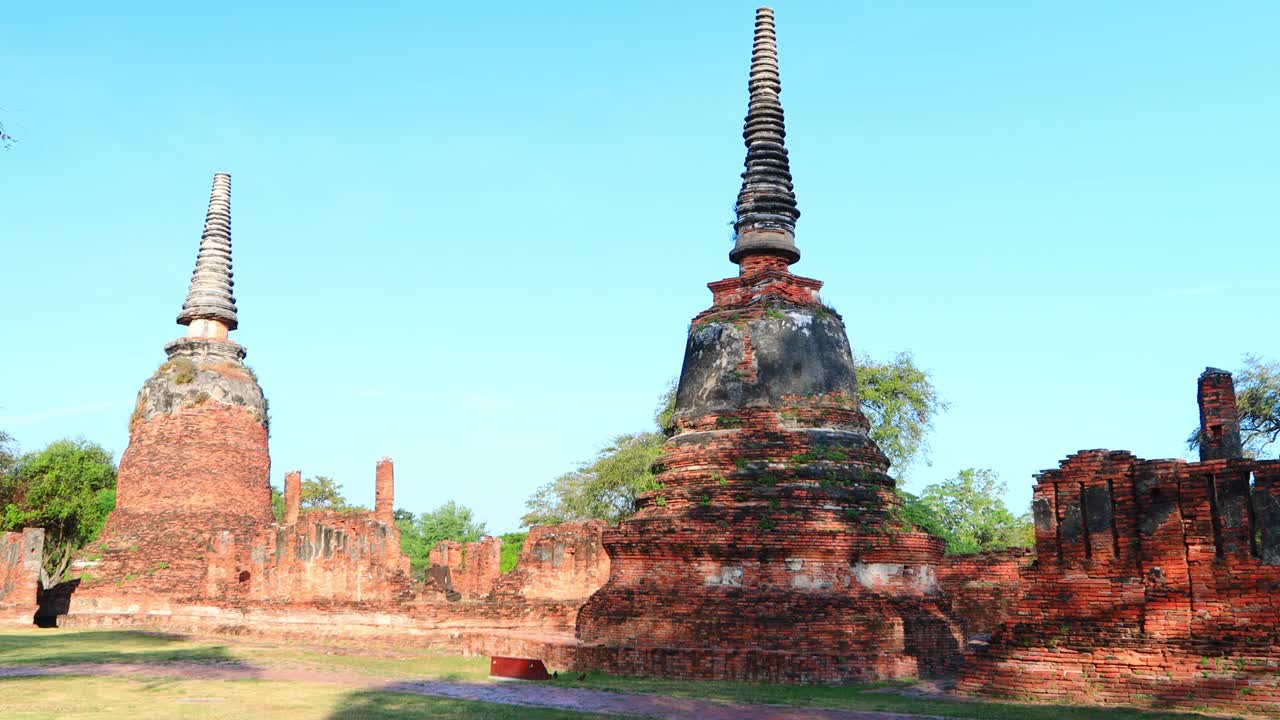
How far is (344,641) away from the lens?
19.5 metres

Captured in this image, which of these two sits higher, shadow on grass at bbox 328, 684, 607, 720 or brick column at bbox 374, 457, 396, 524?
brick column at bbox 374, 457, 396, 524

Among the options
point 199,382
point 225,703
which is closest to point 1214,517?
point 225,703

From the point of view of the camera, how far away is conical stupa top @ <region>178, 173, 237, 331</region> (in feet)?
92.6

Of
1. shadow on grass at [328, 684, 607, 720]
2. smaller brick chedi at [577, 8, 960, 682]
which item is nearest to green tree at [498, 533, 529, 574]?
smaller brick chedi at [577, 8, 960, 682]

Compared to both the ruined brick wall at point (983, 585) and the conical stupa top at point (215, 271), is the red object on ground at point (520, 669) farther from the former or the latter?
the conical stupa top at point (215, 271)

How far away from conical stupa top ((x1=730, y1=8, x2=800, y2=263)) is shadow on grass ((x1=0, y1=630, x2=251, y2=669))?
895 cm

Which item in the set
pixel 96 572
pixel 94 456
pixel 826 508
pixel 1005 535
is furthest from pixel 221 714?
pixel 94 456

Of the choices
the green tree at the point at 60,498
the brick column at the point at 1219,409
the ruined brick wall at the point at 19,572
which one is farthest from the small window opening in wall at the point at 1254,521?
the green tree at the point at 60,498

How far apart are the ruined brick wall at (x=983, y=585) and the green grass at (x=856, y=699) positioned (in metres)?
5.83

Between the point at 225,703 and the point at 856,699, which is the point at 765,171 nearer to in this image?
the point at 856,699

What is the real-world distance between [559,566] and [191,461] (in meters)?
11.2

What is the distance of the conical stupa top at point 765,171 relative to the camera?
17.1 m

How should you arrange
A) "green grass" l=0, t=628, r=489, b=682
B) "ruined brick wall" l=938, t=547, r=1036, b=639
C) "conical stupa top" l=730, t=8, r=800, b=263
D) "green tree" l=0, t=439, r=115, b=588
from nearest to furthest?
A: "green grass" l=0, t=628, r=489, b=682 < "conical stupa top" l=730, t=8, r=800, b=263 < "ruined brick wall" l=938, t=547, r=1036, b=639 < "green tree" l=0, t=439, r=115, b=588

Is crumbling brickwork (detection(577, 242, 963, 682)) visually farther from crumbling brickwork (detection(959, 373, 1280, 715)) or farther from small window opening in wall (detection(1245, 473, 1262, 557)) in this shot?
small window opening in wall (detection(1245, 473, 1262, 557))
